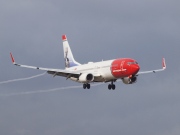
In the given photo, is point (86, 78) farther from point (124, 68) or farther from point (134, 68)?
point (134, 68)

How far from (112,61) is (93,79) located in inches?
220

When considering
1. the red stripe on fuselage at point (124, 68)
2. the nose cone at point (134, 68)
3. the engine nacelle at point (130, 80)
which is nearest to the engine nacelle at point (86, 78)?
the red stripe on fuselage at point (124, 68)

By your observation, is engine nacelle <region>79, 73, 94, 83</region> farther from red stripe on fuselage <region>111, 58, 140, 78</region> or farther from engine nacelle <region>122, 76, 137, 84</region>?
engine nacelle <region>122, 76, 137, 84</region>

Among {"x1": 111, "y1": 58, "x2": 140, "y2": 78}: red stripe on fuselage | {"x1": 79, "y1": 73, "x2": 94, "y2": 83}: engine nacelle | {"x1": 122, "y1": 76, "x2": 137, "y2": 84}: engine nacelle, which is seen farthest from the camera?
{"x1": 79, "y1": 73, "x2": 94, "y2": 83}: engine nacelle

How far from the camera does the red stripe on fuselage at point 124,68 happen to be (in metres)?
193

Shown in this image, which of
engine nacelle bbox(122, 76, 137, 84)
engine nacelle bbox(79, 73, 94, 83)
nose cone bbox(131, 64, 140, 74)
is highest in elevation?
nose cone bbox(131, 64, 140, 74)

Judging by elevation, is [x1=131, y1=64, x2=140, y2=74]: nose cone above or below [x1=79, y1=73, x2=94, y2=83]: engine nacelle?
above

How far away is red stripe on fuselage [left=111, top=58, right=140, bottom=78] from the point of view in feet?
634

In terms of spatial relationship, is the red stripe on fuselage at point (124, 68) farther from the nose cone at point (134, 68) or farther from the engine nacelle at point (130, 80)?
the engine nacelle at point (130, 80)

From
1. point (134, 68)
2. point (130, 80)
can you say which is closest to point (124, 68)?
point (134, 68)

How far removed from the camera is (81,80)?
19900 cm

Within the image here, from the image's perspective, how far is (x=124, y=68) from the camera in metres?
193

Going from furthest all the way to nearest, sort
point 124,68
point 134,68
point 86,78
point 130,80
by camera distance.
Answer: point 86,78, point 130,80, point 134,68, point 124,68

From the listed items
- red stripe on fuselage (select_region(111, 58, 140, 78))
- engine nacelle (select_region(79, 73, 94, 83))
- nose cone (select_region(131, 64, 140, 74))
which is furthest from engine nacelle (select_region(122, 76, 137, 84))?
engine nacelle (select_region(79, 73, 94, 83))
